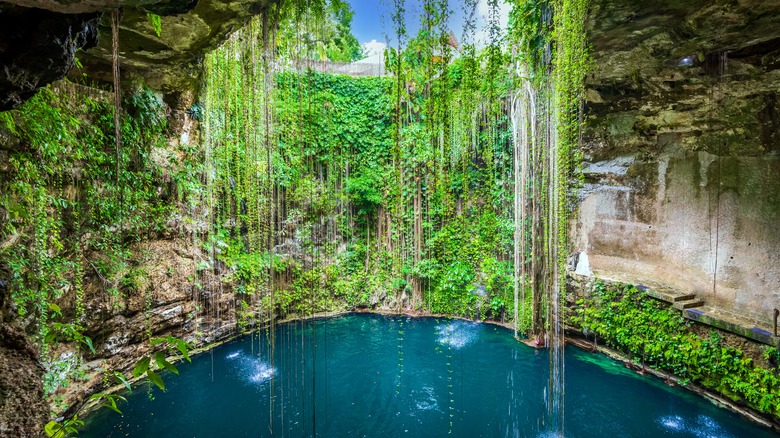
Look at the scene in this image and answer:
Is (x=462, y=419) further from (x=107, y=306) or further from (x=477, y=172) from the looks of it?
(x=477, y=172)

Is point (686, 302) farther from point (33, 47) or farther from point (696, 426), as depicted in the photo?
point (33, 47)

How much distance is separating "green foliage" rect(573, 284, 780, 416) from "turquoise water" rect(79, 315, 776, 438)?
0.93ft

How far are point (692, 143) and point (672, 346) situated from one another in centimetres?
274

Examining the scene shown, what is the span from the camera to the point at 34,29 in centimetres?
162

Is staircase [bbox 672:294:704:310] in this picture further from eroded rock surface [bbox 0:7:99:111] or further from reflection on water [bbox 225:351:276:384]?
eroded rock surface [bbox 0:7:99:111]

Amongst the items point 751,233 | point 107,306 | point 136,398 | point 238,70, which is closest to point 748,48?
point 751,233

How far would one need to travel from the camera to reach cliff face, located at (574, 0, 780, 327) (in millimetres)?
3781

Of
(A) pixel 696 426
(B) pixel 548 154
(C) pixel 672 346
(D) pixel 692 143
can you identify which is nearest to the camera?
(A) pixel 696 426

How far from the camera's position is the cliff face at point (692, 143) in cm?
378

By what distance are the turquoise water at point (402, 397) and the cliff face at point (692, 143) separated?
1.67 meters

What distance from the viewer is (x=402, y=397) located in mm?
4480

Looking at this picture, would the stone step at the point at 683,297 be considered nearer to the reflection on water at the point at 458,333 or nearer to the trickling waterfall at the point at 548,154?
the trickling waterfall at the point at 548,154

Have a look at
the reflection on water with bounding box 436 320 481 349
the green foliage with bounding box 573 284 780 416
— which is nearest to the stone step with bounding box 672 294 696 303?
the green foliage with bounding box 573 284 780 416

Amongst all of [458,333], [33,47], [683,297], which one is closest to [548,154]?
[683,297]
